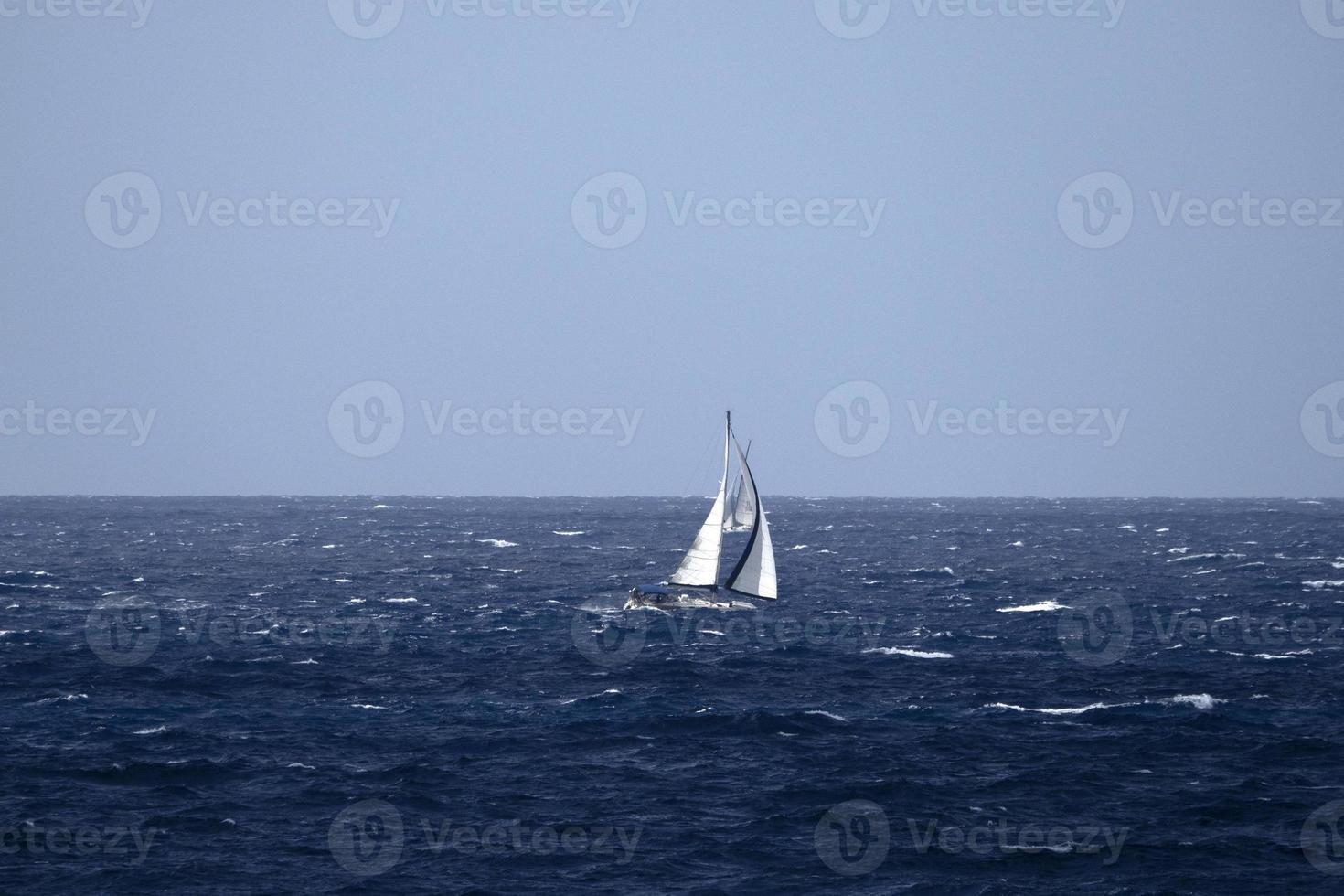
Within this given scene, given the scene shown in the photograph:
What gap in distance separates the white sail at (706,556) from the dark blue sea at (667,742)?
183 centimetres

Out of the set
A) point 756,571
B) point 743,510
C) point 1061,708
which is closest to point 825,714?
point 1061,708

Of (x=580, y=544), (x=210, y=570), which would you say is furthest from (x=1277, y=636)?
(x=580, y=544)

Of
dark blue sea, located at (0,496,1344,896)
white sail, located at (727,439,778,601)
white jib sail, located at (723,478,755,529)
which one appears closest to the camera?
dark blue sea, located at (0,496,1344,896)

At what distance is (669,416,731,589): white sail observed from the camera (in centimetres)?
6788

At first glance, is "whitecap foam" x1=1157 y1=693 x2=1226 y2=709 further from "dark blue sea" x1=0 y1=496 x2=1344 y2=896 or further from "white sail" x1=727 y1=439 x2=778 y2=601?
"white sail" x1=727 y1=439 x2=778 y2=601

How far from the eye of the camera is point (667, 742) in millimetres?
39719

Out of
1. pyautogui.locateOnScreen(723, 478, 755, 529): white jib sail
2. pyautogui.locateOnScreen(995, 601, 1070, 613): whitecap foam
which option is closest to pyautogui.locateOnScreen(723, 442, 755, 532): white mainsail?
pyautogui.locateOnScreen(723, 478, 755, 529): white jib sail

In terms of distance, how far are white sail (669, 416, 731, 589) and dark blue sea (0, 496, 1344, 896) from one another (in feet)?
5.99

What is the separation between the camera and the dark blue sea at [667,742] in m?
29.3

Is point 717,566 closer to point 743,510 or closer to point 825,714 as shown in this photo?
point 743,510

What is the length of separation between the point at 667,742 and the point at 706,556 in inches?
1167

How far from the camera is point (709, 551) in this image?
68.9 metres

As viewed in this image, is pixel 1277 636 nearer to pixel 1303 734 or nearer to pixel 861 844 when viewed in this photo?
pixel 1303 734

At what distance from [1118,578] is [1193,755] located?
2155 inches
